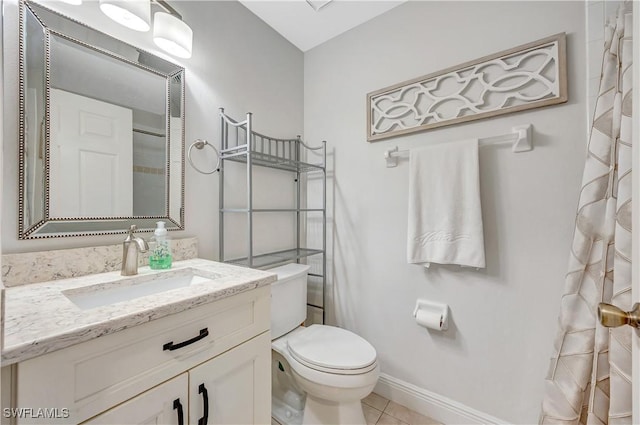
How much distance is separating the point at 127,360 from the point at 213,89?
1.34m

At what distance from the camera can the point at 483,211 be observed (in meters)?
1.40

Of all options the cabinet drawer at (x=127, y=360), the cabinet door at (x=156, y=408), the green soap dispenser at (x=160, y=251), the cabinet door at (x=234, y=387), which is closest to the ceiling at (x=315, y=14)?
the green soap dispenser at (x=160, y=251)

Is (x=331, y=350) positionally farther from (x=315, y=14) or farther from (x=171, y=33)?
(x=315, y=14)

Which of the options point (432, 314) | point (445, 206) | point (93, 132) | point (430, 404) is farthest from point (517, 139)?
point (93, 132)

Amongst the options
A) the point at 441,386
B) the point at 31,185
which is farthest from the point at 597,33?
the point at 31,185

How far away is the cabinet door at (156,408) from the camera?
67cm

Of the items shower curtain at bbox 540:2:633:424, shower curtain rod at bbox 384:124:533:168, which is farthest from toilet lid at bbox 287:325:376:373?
shower curtain rod at bbox 384:124:533:168

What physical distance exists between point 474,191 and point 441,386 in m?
1.07

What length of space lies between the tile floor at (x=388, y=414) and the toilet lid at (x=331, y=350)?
0.48 metres

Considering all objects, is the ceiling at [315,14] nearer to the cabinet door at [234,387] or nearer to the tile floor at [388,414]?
the cabinet door at [234,387]

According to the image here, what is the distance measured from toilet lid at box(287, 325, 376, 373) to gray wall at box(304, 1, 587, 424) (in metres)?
0.35

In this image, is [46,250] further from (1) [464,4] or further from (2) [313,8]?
(1) [464,4]

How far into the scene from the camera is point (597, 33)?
1138 mm

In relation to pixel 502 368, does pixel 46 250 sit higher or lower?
higher
